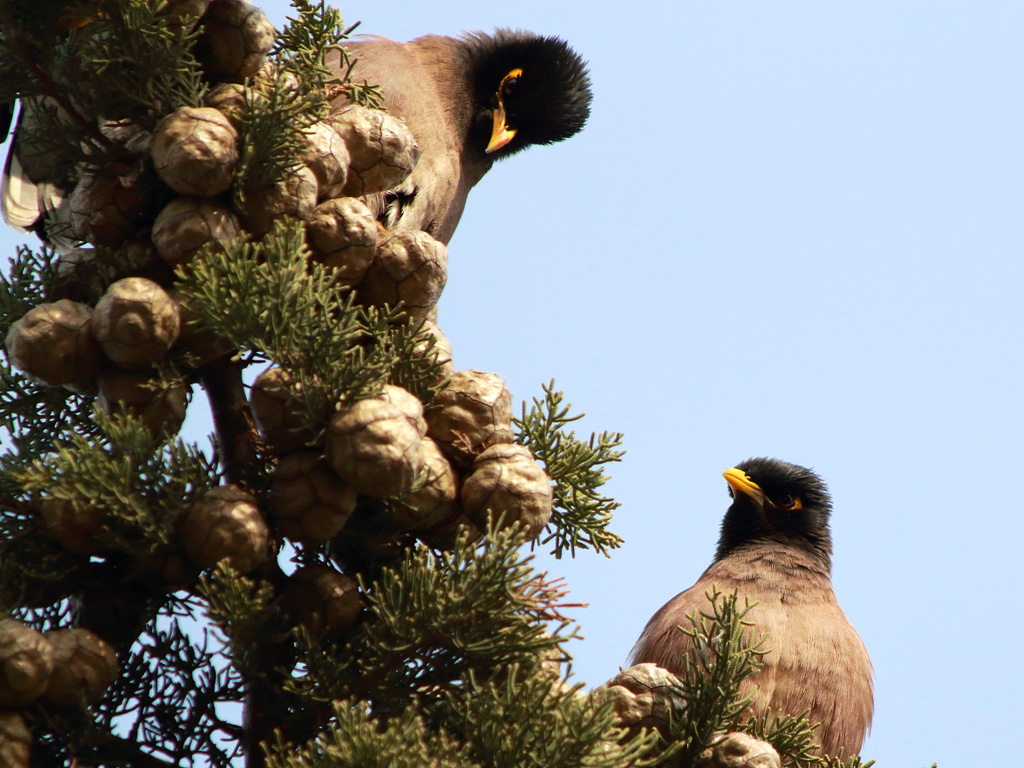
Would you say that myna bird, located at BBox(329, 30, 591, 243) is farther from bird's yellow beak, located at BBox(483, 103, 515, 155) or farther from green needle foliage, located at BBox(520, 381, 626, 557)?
green needle foliage, located at BBox(520, 381, 626, 557)

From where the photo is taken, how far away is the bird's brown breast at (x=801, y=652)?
9.99 feet

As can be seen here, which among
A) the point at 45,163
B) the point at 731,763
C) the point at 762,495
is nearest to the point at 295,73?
the point at 45,163

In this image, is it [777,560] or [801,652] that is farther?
[777,560]

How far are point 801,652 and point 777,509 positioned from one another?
1.03 m

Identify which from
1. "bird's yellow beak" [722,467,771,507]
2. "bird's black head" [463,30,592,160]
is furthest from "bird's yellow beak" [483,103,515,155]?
"bird's yellow beak" [722,467,771,507]

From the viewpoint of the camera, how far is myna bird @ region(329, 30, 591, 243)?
348 centimetres

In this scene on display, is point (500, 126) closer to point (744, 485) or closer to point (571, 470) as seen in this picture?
point (744, 485)

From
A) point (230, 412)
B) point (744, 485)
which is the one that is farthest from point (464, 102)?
point (230, 412)

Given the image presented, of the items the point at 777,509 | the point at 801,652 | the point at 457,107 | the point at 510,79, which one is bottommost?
the point at 801,652

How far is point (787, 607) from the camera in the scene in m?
3.38

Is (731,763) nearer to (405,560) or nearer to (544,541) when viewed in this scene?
(544,541)

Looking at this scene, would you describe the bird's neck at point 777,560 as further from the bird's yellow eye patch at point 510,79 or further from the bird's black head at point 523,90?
the bird's yellow eye patch at point 510,79

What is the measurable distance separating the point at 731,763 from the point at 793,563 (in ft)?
7.01

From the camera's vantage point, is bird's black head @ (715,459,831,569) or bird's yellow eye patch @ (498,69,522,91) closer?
bird's black head @ (715,459,831,569)
